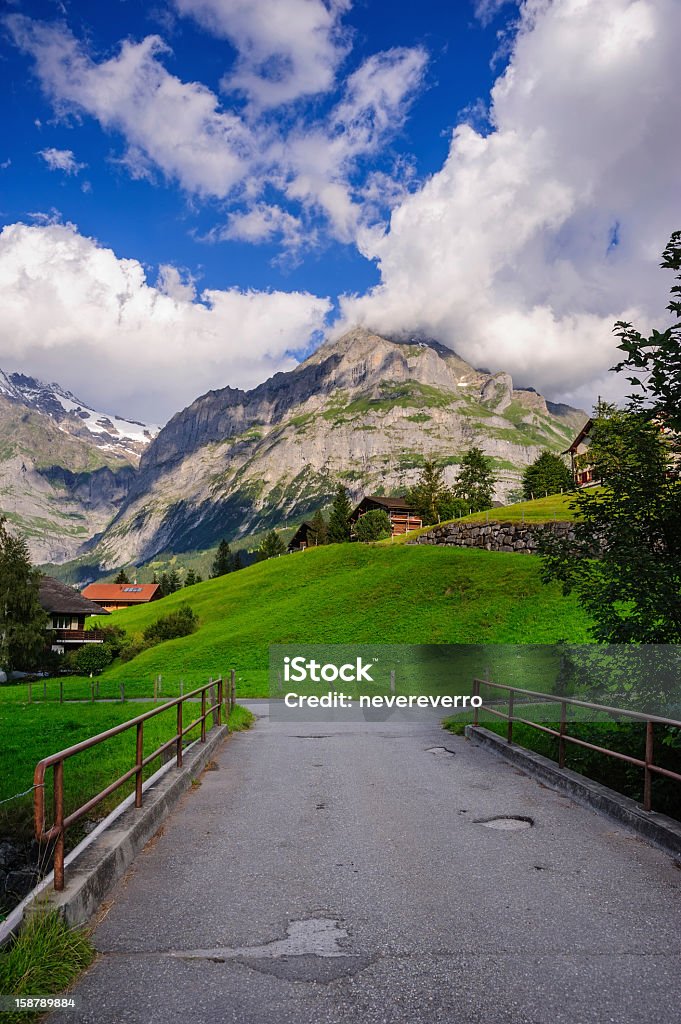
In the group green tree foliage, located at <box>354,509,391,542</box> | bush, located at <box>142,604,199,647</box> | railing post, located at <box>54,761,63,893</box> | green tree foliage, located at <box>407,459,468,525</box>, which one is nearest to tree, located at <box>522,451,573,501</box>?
green tree foliage, located at <box>407,459,468,525</box>

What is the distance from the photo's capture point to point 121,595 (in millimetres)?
162125

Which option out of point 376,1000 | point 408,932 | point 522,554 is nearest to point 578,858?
point 408,932

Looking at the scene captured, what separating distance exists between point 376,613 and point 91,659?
25.9 meters

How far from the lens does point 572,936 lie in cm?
540

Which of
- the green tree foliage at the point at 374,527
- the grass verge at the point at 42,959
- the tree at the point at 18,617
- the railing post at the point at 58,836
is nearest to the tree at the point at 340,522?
the green tree foliage at the point at 374,527

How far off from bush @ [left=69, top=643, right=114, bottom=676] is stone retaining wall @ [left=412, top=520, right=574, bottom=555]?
1273 inches

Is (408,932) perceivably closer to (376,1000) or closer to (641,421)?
(376,1000)

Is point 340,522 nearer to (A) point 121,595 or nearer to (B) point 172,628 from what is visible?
(A) point 121,595

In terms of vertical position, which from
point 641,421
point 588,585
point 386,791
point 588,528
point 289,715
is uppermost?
point 641,421

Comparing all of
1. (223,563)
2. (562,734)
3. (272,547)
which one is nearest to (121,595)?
(223,563)

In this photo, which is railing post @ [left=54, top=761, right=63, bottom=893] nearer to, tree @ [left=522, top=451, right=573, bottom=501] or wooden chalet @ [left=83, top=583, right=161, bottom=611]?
tree @ [left=522, top=451, right=573, bottom=501]

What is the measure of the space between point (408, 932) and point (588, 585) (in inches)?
284

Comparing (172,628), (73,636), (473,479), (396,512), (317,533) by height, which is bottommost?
(73,636)

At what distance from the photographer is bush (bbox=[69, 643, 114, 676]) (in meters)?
61.8
